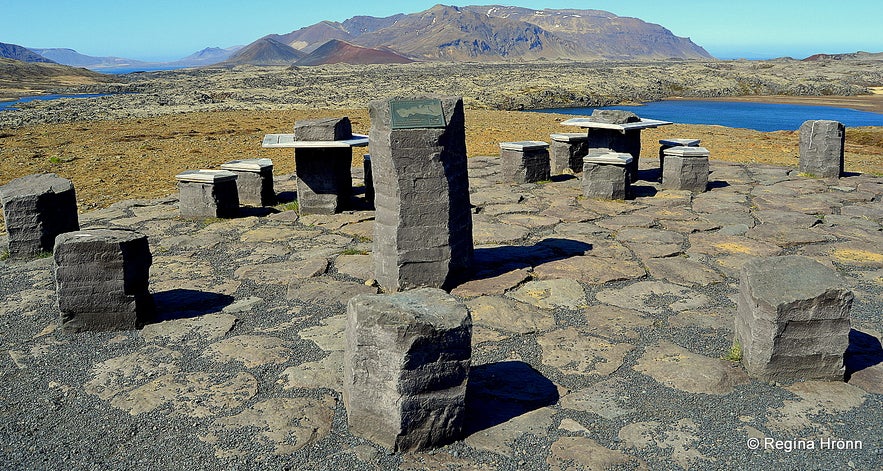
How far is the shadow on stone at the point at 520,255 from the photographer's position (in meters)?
6.56

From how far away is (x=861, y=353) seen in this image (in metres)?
4.67

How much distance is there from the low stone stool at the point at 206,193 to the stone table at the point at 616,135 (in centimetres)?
547

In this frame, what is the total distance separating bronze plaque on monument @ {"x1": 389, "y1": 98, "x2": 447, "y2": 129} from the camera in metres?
5.69

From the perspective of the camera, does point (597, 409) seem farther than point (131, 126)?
No

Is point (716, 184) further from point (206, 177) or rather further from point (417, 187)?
point (206, 177)

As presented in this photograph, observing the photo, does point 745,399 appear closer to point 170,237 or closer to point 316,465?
point 316,465

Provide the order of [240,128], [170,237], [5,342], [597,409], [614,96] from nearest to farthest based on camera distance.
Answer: [597,409] < [5,342] < [170,237] < [240,128] < [614,96]

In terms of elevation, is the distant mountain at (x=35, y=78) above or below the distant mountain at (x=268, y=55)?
below

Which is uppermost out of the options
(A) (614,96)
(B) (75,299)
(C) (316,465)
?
(A) (614,96)

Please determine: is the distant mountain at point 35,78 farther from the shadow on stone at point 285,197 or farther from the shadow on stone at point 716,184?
the shadow on stone at point 716,184

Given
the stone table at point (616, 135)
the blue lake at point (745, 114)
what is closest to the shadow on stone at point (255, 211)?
the stone table at point (616, 135)

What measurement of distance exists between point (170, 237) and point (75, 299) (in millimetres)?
2957

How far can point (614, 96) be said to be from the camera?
38.1 m

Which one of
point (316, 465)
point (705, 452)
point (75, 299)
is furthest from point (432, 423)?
point (75, 299)
